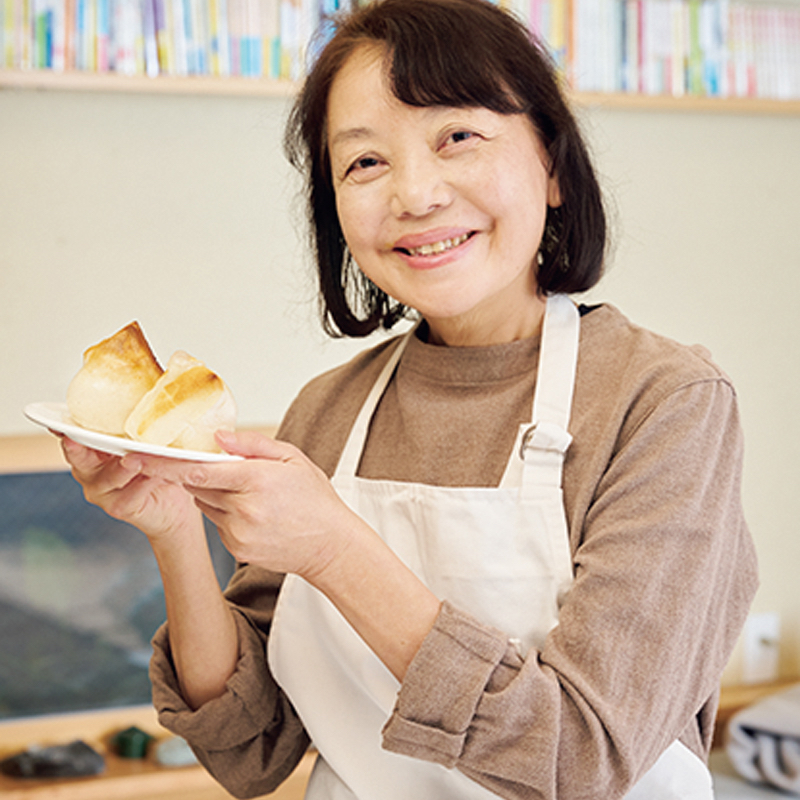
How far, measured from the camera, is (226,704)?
1109mm

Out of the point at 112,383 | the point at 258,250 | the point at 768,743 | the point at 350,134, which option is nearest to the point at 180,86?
the point at 258,250

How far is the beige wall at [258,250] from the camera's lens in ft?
6.39

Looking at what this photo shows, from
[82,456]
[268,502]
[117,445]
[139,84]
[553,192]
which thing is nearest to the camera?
[117,445]

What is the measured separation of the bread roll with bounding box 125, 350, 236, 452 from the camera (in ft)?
2.77

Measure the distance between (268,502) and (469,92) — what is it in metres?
0.50

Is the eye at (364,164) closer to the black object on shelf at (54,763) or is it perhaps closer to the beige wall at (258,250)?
the beige wall at (258,250)

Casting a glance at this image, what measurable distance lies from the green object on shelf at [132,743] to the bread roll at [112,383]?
1409mm

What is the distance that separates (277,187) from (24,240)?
556 mm

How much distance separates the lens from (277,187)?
82.2 inches

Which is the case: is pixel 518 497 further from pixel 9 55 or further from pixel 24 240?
pixel 9 55

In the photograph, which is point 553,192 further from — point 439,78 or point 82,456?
point 82,456

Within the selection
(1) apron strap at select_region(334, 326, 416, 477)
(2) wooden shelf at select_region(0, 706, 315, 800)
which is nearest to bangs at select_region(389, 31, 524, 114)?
(1) apron strap at select_region(334, 326, 416, 477)

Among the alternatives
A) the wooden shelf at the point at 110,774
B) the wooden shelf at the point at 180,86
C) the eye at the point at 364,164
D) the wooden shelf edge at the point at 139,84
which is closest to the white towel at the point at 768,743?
the wooden shelf at the point at 110,774

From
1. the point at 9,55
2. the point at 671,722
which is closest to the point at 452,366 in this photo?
the point at 671,722
